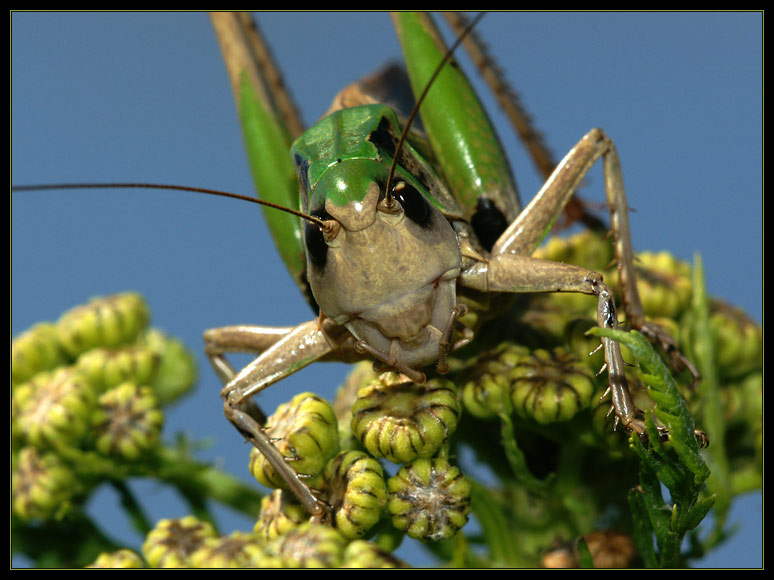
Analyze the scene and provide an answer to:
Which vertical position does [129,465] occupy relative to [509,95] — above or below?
below

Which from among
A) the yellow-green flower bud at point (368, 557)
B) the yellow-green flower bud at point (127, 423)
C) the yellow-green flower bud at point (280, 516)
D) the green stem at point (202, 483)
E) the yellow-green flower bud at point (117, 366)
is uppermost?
the yellow-green flower bud at point (117, 366)

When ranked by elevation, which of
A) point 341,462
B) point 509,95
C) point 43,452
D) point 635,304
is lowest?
point 341,462

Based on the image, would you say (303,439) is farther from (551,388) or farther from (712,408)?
(712,408)

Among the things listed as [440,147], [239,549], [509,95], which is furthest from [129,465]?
[509,95]

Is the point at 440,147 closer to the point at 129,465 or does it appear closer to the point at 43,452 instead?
the point at 129,465

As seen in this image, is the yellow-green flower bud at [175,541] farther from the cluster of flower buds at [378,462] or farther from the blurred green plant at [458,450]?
the cluster of flower buds at [378,462]

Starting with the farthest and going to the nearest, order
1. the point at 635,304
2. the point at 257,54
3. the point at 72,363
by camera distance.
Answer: the point at 72,363 → the point at 257,54 → the point at 635,304

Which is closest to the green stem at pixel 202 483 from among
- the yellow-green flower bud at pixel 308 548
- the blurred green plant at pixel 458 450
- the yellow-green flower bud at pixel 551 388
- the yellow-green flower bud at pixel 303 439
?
the blurred green plant at pixel 458 450
